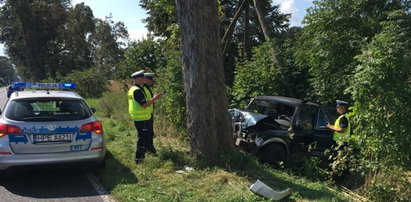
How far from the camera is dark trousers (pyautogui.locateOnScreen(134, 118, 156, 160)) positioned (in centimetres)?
766

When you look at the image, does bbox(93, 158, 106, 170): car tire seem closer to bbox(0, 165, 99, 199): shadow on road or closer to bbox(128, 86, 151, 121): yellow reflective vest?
bbox(0, 165, 99, 199): shadow on road

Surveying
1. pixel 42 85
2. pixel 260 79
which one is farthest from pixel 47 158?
pixel 260 79

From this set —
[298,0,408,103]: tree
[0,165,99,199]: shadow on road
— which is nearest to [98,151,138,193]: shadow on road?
[0,165,99,199]: shadow on road

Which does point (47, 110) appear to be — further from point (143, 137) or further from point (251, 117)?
point (251, 117)

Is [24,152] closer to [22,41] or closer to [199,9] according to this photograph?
[199,9]

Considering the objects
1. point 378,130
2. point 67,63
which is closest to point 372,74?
point 378,130

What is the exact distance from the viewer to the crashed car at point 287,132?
838 cm

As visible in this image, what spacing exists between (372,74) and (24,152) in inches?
222

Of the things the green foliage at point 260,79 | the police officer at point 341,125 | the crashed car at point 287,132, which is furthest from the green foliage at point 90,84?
the police officer at point 341,125

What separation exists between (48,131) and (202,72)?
2700 mm

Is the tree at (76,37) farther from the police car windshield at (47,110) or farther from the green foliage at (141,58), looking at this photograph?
the police car windshield at (47,110)

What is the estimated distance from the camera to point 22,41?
175 ft

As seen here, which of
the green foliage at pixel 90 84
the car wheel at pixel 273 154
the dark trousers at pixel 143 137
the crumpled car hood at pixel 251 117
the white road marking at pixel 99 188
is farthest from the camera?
the green foliage at pixel 90 84

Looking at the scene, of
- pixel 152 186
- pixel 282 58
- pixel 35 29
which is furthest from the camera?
pixel 35 29
